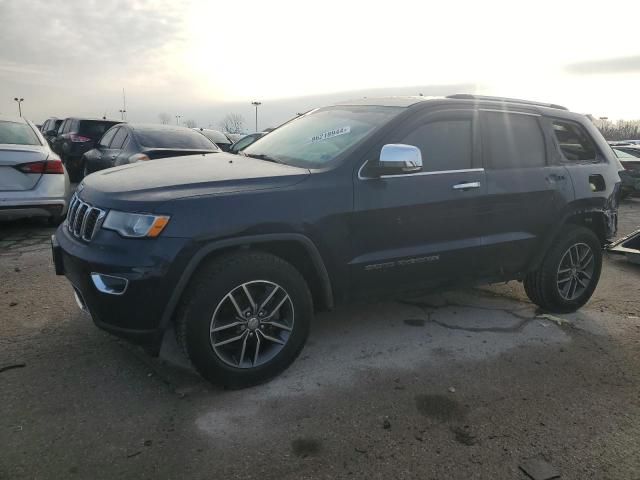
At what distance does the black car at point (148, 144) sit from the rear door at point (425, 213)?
407cm

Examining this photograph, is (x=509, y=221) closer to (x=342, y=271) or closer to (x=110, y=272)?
(x=342, y=271)

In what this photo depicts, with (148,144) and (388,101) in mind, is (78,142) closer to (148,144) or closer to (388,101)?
(148,144)

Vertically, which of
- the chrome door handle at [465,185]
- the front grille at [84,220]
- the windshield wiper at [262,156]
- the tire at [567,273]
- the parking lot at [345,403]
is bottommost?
the parking lot at [345,403]

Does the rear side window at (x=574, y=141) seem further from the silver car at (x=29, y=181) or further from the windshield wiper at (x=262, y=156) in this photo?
the silver car at (x=29, y=181)

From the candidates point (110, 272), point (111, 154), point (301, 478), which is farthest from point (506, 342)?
point (111, 154)

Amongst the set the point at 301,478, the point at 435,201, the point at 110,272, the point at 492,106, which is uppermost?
the point at 492,106

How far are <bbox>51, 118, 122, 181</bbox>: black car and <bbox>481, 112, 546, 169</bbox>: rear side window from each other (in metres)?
9.95

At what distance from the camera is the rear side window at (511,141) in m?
4.02

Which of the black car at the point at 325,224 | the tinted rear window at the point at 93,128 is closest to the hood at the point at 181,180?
the black car at the point at 325,224

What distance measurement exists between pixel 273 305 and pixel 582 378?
7.09ft

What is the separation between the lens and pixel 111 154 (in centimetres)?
820

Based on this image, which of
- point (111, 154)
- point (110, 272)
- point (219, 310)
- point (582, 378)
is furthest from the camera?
point (111, 154)

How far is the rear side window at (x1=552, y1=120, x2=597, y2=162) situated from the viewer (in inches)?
178

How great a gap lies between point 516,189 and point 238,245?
2.33m
